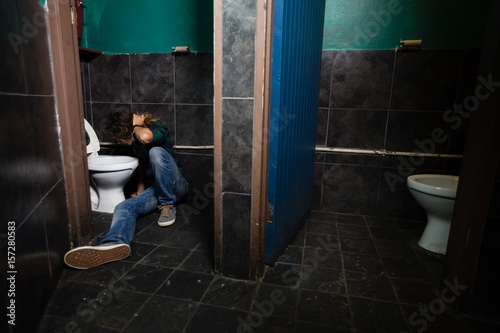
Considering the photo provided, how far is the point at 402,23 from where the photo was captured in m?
1.98

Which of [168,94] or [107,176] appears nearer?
[107,176]

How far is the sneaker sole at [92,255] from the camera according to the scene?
1391 millimetres

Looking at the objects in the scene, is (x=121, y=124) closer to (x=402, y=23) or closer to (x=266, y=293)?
(x=266, y=293)

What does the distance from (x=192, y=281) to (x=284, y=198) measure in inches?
23.9

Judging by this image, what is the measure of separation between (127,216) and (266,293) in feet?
3.29

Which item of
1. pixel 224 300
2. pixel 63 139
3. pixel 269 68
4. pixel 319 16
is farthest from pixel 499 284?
pixel 63 139

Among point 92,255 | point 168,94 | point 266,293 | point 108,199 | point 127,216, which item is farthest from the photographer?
point 168,94

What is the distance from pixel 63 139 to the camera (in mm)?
1437

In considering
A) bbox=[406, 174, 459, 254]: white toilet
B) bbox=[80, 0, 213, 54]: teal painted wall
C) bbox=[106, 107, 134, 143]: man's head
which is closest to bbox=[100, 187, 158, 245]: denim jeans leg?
bbox=[106, 107, 134, 143]: man's head

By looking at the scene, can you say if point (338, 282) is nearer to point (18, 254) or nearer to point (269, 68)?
point (269, 68)

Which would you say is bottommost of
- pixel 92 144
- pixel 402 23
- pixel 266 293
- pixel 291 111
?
pixel 266 293

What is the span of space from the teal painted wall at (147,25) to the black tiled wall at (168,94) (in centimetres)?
9

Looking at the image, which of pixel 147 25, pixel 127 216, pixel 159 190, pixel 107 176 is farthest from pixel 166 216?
pixel 147 25

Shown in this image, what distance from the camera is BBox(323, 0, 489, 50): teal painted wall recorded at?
6.22 ft
